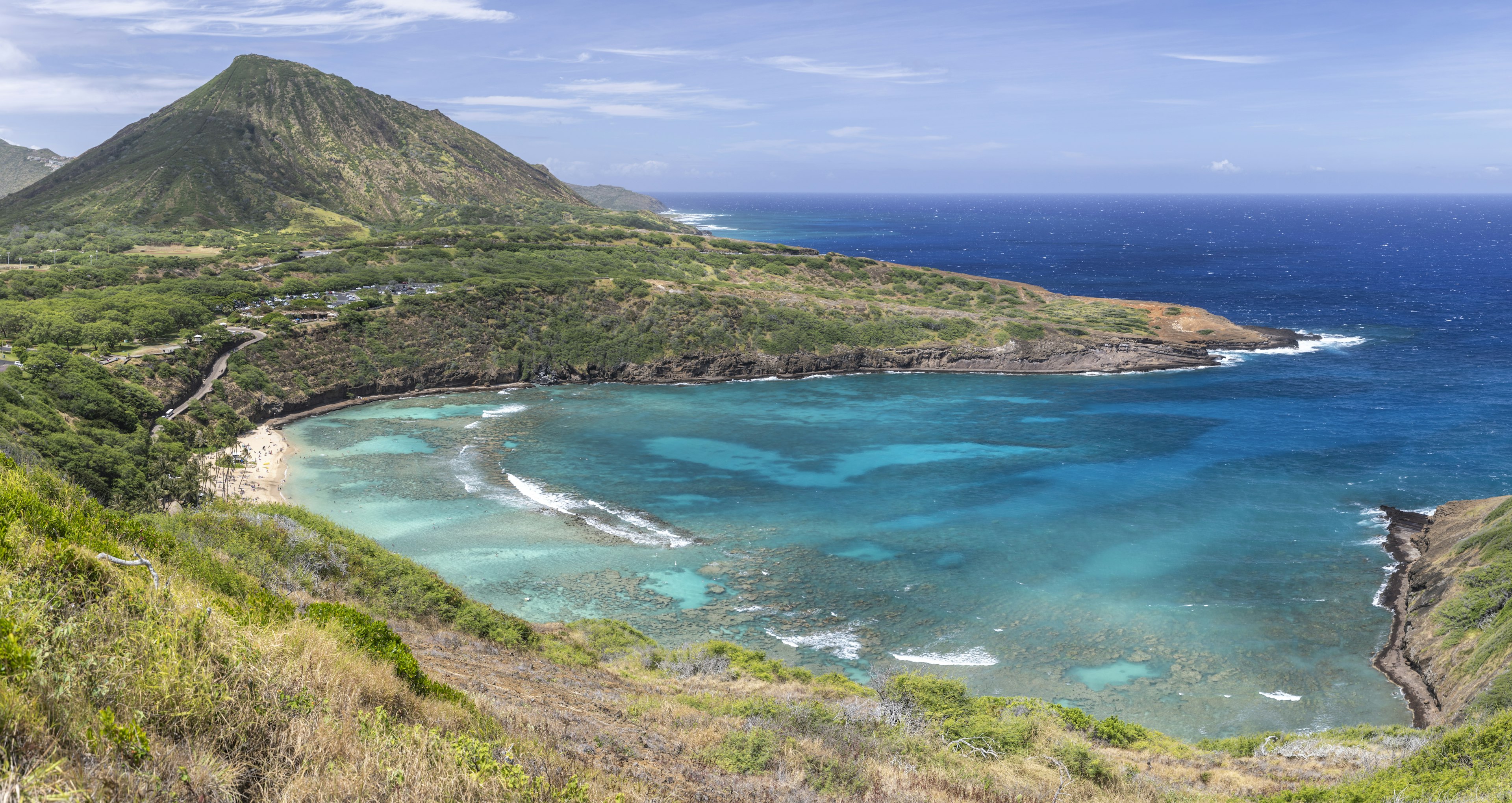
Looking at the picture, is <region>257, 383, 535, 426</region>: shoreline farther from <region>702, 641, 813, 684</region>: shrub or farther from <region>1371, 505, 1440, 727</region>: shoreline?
<region>1371, 505, 1440, 727</region>: shoreline

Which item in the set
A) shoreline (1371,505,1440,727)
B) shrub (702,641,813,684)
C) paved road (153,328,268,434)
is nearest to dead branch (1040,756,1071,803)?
shrub (702,641,813,684)

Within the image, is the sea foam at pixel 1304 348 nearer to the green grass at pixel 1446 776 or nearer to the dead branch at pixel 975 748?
the green grass at pixel 1446 776

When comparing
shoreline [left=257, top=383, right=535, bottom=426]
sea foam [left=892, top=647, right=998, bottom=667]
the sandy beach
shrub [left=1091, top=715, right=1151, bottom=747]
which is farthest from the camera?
shoreline [left=257, top=383, right=535, bottom=426]

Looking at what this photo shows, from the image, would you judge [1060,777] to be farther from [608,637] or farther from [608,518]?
[608,518]

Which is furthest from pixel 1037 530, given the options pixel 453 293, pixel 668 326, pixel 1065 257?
pixel 1065 257

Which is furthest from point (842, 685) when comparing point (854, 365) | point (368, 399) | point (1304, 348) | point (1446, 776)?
point (1304, 348)

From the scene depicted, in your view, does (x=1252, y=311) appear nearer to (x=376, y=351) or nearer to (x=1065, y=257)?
(x=1065, y=257)
